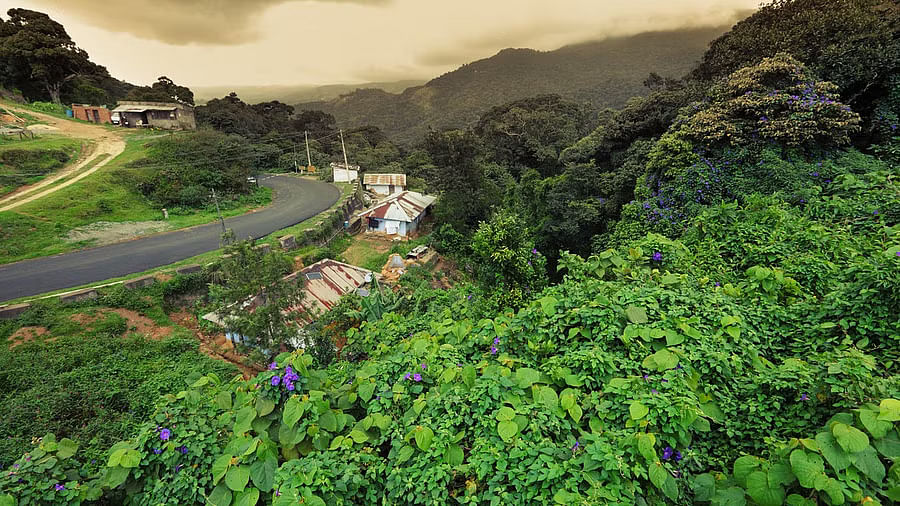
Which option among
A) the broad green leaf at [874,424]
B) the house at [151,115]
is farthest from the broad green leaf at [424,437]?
the house at [151,115]

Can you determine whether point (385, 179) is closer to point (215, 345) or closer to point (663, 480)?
point (215, 345)

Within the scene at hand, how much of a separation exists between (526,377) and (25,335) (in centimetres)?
1566

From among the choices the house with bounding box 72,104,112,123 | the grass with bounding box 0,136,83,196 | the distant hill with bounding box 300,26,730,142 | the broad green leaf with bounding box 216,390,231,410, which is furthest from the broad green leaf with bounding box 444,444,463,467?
the distant hill with bounding box 300,26,730,142

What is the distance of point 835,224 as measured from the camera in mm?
5973

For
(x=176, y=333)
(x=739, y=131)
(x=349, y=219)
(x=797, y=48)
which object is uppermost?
(x=797, y=48)

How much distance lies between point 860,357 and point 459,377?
310cm

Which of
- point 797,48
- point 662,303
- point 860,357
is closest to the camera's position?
point 860,357

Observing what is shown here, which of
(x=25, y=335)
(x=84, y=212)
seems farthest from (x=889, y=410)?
(x=84, y=212)

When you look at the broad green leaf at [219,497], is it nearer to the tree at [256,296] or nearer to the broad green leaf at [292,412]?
the broad green leaf at [292,412]

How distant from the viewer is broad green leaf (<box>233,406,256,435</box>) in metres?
3.20

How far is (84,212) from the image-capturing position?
19.0 meters

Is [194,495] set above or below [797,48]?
below

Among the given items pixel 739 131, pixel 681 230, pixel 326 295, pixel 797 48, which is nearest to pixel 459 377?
pixel 681 230

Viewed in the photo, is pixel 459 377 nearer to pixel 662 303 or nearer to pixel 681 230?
pixel 662 303
